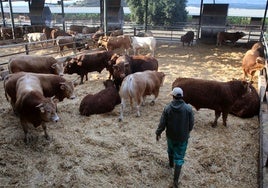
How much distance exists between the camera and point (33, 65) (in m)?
7.18

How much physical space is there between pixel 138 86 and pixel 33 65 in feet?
11.0

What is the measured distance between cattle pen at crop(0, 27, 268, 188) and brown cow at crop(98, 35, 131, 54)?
Result: 6222 millimetres

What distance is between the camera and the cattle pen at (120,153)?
3.96 m

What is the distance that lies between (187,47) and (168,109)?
42.4 feet

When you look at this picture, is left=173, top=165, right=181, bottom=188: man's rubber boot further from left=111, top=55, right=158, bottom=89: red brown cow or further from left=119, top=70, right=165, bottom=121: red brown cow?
left=111, top=55, right=158, bottom=89: red brown cow

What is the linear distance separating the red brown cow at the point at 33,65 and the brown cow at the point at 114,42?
16.3 ft

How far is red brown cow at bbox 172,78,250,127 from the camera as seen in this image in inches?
216

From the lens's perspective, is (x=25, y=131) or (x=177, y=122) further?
(x=25, y=131)

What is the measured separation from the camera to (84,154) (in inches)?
179

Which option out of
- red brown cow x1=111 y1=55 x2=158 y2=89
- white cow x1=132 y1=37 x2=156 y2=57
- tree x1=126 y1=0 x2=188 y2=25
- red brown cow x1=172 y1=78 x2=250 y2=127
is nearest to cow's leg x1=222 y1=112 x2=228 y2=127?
red brown cow x1=172 y1=78 x2=250 y2=127

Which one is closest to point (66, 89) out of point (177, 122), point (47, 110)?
point (47, 110)

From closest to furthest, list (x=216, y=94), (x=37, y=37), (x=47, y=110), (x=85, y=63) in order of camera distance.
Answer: (x=47, y=110) < (x=216, y=94) < (x=85, y=63) < (x=37, y=37)

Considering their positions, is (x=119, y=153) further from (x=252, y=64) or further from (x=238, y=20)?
(x=238, y=20)

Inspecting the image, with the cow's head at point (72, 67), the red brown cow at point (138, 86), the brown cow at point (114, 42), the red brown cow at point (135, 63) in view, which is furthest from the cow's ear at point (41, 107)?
the brown cow at point (114, 42)
